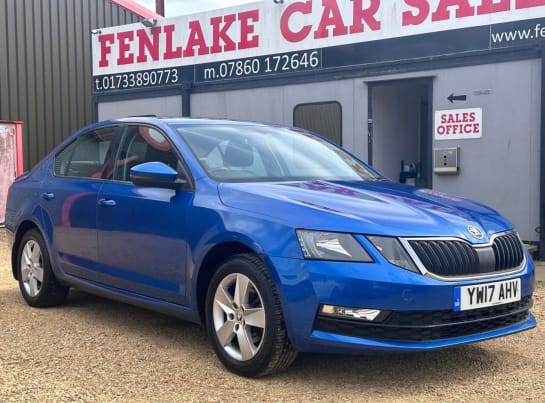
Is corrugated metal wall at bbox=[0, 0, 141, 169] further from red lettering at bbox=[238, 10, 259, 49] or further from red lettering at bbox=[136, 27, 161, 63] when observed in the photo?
red lettering at bbox=[238, 10, 259, 49]

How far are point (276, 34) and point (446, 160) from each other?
2.99 metres

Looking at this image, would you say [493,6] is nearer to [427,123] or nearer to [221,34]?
[427,123]

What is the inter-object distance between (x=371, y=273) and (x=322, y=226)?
1.19 feet

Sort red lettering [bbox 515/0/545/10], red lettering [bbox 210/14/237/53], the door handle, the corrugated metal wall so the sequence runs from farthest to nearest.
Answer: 1. the corrugated metal wall
2. red lettering [bbox 210/14/237/53]
3. red lettering [bbox 515/0/545/10]
4. the door handle

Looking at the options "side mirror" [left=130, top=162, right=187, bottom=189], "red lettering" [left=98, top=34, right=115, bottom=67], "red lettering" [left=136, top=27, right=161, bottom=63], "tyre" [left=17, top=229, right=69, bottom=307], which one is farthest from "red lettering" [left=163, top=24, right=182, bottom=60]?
"side mirror" [left=130, top=162, right=187, bottom=189]

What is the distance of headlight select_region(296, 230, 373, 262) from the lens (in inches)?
142

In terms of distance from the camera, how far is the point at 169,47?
10859 mm

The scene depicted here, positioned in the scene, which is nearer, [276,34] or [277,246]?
[277,246]

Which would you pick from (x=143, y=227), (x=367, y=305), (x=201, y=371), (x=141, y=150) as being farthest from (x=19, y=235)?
(x=367, y=305)

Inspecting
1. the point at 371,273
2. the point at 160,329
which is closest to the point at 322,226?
the point at 371,273

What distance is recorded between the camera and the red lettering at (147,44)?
432 inches

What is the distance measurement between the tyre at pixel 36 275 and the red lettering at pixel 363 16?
4.94 metres

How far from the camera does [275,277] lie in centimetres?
376

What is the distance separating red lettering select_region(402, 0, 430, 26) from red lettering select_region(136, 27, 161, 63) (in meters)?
4.17
